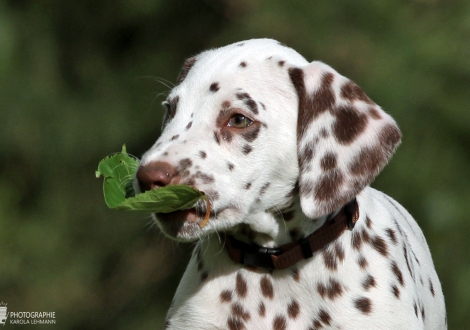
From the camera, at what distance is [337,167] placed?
5.47m

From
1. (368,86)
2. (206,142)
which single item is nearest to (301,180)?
(206,142)

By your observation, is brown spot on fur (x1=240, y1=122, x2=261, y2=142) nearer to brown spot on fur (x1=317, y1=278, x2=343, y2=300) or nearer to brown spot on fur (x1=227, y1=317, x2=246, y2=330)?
brown spot on fur (x1=317, y1=278, x2=343, y2=300)

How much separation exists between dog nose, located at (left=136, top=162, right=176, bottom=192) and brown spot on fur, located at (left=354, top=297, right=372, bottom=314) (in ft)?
4.62

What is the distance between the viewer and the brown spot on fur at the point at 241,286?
5.68 m

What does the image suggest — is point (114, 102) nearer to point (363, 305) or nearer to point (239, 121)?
point (239, 121)

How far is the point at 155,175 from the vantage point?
4.97m

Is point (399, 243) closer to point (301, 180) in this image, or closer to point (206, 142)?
point (301, 180)

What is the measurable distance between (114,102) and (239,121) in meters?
7.93

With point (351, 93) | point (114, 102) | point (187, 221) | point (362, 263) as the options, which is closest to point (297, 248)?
point (362, 263)

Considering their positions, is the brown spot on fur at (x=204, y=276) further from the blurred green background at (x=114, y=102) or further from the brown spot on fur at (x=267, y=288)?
the blurred green background at (x=114, y=102)

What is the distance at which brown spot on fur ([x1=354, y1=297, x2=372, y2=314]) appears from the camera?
5.52 metres

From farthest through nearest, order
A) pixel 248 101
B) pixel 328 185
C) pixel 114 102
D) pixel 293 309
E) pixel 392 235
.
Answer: pixel 114 102 → pixel 392 235 → pixel 293 309 → pixel 248 101 → pixel 328 185

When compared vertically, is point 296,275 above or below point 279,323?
above

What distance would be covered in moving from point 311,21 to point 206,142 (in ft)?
23.6
